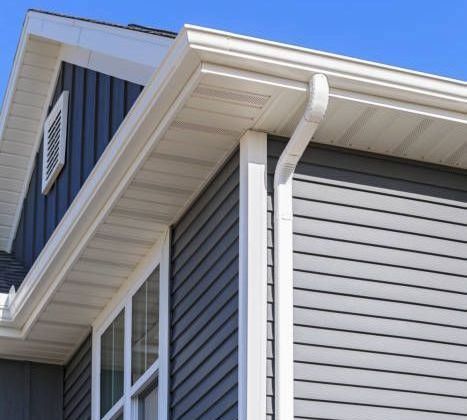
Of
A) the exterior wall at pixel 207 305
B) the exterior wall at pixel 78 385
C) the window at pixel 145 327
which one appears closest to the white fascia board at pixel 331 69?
the exterior wall at pixel 207 305

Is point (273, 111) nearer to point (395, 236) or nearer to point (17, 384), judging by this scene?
point (395, 236)

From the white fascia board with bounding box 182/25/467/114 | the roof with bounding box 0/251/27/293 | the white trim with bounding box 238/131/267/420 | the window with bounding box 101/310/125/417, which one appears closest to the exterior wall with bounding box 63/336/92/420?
the window with bounding box 101/310/125/417

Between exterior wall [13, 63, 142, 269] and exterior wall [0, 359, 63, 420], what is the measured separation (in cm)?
131

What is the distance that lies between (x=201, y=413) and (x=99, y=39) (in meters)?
3.82

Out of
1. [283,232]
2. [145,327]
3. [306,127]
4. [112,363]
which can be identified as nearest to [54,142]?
[112,363]

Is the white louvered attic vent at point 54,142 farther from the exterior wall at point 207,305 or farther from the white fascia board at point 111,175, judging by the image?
the exterior wall at point 207,305

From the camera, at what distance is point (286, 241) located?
24.0 ft

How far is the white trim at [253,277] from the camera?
6.93 m

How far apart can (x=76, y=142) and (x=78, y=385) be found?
206cm

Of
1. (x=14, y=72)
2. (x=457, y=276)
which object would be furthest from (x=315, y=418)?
(x=14, y=72)

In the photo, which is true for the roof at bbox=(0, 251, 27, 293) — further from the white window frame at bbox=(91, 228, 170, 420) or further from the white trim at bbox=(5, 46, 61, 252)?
the white window frame at bbox=(91, 228, 170, 420)

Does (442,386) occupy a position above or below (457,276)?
below

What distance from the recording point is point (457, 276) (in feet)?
25.5

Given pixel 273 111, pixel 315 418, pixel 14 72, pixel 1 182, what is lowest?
pixel 315 418
